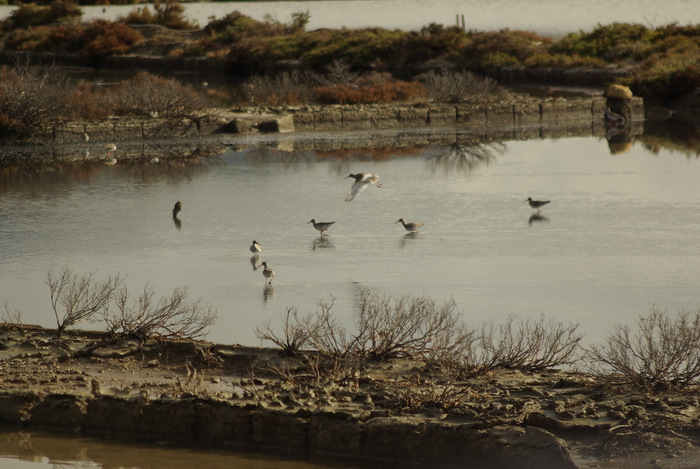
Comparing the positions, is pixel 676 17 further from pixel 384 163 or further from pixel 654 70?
pixel 384 163

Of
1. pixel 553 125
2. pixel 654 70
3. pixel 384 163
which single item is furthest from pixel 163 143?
pixel 654 70

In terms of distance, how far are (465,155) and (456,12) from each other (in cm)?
6821

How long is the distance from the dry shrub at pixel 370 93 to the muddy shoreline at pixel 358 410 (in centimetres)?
2251

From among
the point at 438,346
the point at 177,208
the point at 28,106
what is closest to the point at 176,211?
the point at 177,208

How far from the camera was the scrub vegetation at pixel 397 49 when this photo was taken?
34531 millimetres

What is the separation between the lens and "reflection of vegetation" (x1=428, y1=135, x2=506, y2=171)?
21.2 meters

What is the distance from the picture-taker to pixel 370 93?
30734mm

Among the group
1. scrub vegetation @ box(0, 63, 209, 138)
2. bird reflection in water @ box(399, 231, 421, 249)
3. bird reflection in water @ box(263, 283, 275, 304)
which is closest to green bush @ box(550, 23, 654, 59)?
scrub vegetation @ box(0, 63, 209, 138)

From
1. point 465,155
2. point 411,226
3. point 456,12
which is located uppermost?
point 456,12

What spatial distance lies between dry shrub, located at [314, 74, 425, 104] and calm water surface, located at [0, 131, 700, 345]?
8723 millimetres

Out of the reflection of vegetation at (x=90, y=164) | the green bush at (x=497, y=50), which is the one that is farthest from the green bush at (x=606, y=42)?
the reflection of vegetation at (x=90, y=164)

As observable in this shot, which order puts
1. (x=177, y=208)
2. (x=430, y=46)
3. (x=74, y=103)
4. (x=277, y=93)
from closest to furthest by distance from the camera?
(x=177, y=208) < (x=74, y=103) < (x=277, y=93) < (x=430, y=46)

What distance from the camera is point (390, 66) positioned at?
1877 inches

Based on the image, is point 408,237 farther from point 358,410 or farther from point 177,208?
point 358,410
